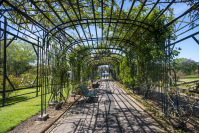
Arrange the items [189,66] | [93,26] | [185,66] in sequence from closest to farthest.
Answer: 1. [189,66]
2. [185,66]
3. [93,26]

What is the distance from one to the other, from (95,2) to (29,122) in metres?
4.27

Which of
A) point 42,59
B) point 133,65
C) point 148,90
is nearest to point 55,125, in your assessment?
point 42,59

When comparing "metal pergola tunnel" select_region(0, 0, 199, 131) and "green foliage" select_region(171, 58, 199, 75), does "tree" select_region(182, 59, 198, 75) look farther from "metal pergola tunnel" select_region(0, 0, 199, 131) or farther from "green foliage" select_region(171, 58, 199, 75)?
"metal pergola tunnel" select_region(0, 0, 199, 131)

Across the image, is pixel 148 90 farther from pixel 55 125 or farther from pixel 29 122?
pixel 29 122

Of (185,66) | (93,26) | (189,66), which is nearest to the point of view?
(189,66)

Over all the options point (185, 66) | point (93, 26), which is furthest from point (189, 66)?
point (93, 26)

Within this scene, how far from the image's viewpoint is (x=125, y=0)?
10.9 ft

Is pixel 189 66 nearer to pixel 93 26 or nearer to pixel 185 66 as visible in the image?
pixel 185 66

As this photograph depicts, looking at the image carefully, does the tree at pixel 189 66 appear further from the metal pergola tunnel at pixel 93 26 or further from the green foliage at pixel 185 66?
the metal pergola tunnel at pixel 93 26

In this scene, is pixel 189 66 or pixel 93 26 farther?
pixel 93 26

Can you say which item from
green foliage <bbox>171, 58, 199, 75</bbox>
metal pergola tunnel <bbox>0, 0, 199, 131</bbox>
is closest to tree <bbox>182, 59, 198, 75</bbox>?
green foliage <bbox>171, 58, 199, 75</bbox>

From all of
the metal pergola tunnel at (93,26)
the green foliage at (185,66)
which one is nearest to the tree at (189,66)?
the green foliage at (185,66)

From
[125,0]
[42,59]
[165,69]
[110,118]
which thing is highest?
[125,0]

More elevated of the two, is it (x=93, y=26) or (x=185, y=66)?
(x=93, y=26)
